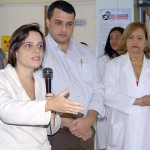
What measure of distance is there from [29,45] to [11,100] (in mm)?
379

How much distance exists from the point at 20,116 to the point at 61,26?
36.3 inches

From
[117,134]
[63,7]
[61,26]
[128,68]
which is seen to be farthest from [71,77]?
[117,134]

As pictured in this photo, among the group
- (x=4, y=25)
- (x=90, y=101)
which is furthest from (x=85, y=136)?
(x=4, y=25)

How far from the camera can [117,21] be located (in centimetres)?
403

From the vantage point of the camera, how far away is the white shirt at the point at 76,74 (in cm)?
213

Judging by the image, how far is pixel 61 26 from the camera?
212cm

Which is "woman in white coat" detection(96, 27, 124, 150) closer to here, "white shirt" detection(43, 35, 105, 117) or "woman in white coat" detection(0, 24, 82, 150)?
"white shirt" detection(43, 35, 105, 117)

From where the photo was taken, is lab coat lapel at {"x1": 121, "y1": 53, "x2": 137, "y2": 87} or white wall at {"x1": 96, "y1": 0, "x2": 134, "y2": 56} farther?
→ white wall at {"x1": 96, "y1": 0, "x2": 134, "y2": 56}

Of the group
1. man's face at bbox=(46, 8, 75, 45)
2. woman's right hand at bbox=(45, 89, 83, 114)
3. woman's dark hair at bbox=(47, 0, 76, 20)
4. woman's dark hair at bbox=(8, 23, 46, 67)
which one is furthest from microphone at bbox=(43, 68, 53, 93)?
woman's dark hair at bbox=(47, 0, 76, 20)

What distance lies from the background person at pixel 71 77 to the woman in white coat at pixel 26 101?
1.05 feet

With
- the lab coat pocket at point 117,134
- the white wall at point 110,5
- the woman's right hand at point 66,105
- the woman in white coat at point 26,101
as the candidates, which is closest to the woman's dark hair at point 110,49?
the white wall at point 110,5

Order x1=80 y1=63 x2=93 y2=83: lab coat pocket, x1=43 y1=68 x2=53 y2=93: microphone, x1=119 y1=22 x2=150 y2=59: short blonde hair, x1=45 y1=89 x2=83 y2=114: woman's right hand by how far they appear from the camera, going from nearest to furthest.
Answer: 1. x1=45 y1=89 x2=83 y2=114: woman's right hand
2. x1=43 y1=68 x2=53 y2=93: microphone
3. x1=80 y1=63 x2=93 y2=83: lab coat pocket
4. x1=119 y1=22 x2=150 y2=59: short blonde hair

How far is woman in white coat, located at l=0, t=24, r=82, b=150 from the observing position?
137 cm

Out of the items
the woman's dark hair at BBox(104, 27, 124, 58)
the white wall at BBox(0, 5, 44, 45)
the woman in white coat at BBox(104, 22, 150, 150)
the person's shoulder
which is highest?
the white wall at BBox(0, 5, 44, 45)
